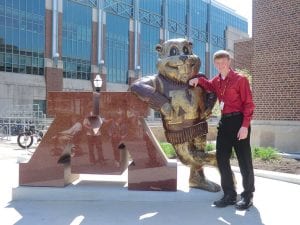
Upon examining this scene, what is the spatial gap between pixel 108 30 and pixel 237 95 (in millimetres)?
38902

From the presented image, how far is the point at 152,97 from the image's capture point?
579cm

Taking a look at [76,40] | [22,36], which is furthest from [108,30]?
[22,36]

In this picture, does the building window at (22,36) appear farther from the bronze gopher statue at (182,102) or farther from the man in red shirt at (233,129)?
the man in red shirt at (233,129)

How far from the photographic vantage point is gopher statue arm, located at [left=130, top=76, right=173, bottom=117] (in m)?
5.79

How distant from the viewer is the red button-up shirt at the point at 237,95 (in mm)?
5239

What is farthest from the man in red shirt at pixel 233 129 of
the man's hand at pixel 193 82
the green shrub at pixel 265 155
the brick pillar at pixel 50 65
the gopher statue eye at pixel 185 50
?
the brick pillar at pixel 50 65

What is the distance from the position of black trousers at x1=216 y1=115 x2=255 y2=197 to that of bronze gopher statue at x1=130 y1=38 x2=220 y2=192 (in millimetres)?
432

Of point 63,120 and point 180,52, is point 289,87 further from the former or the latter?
point 63,120

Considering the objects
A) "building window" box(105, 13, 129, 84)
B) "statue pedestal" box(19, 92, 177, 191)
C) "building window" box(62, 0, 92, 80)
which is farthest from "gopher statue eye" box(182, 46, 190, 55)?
"building window" box(105, 13, 129, 84)

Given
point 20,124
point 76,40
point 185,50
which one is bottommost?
point 20,124

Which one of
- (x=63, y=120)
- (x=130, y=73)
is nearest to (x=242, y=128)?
(x=63, y=120)

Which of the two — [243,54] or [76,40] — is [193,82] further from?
[76,40]

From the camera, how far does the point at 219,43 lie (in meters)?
61.8

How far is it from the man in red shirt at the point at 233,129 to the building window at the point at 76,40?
3403cm
